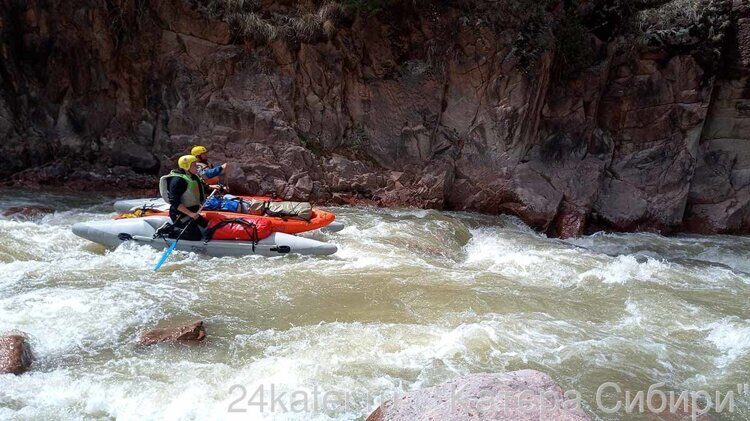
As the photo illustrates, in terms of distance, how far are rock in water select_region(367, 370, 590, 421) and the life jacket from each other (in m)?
3.89

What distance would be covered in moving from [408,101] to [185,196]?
4.90 m

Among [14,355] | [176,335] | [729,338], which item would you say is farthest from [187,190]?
[729,338]

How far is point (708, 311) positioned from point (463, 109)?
535cm

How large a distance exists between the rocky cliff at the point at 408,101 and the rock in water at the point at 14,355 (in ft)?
18.5

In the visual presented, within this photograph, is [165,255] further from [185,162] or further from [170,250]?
[185,162]

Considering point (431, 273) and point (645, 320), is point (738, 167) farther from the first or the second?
point (431, 273)

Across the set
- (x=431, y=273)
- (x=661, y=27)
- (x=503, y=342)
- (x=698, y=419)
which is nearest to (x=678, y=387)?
(x=698, y=419)

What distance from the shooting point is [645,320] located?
5242mm

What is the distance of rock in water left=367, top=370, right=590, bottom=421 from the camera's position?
2859 millimetres

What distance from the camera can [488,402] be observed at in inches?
116

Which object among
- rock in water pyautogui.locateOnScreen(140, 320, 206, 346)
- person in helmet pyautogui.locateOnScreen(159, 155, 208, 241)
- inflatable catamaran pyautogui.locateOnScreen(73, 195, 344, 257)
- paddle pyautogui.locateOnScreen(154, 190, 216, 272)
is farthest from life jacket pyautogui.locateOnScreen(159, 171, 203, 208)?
rock in water pyautogui.locateOnScreen(140, 320, 206, 346)

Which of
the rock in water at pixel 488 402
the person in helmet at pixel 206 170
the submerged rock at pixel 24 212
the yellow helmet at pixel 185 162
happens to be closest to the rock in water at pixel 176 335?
the rock in water at pixel 488 402

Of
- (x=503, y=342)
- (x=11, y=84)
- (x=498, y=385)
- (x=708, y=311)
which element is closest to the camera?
(x=498, y=385)

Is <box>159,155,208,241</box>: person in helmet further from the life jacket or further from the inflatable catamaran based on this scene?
the inflatable catamaran
